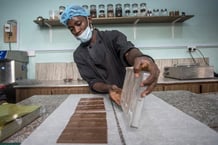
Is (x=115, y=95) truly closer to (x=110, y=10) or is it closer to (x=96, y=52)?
(x=96, y=52)

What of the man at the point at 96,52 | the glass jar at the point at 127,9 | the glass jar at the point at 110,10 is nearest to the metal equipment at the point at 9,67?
the man at the point at 96,52

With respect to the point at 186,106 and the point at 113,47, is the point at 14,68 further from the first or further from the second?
the point at 186,106

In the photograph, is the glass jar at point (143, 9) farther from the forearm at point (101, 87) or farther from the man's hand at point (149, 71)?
the man's hand at point (149, 71)

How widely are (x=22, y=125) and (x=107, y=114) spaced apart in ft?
1.05

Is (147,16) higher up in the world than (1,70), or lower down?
higher up

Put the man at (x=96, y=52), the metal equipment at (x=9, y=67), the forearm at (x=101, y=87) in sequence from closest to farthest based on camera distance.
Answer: the forearm at (x=101, y=87)
the man at (x=96, y=52)
the metal equipment at (x=9, y=67)

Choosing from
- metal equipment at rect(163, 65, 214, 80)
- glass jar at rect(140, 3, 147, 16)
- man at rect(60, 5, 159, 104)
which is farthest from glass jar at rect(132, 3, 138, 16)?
man at rect(60, 5, 159, 104)

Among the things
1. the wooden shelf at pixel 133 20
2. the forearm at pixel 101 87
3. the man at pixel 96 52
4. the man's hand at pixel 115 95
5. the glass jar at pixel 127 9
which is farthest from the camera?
the glass jar at pixel 127 9

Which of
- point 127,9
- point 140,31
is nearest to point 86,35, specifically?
point 127,9

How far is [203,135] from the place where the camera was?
2.06ft

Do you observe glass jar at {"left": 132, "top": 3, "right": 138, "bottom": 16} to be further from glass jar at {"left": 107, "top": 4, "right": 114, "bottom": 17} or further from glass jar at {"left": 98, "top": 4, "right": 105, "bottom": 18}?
glass jar at {"left": 98, "top": 4, "right": 105, "bottom": 18}

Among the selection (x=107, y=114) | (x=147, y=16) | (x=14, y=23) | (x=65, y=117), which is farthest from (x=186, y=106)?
(x=14, y=23)

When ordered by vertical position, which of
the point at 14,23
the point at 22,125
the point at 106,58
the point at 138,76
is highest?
the point at 14,23

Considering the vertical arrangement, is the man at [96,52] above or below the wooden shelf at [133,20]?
below
